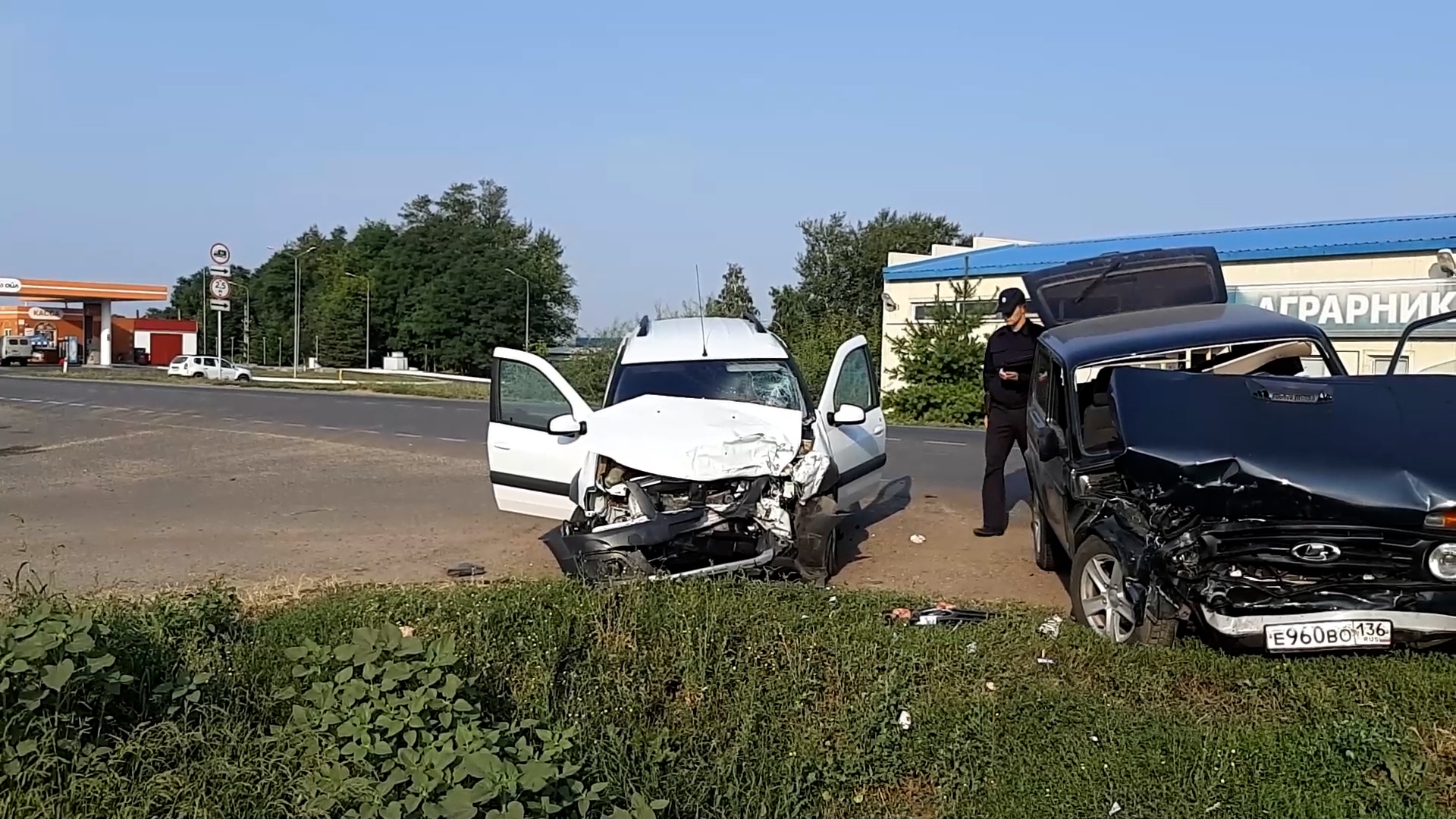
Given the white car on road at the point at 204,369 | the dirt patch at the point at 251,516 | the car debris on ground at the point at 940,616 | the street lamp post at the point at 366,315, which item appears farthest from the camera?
the street lamp post at the point at 366,315

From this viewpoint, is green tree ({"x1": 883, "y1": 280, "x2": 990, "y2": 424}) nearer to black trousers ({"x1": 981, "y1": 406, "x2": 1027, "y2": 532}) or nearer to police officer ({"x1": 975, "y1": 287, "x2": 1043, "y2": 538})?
black trousers ({"x1": 981, "y1": 406, "x2": 1027, "y2": 532})

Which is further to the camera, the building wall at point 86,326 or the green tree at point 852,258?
the building wall at point 86,326

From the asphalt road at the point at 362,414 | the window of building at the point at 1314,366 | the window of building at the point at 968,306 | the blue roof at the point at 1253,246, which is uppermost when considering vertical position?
the blue roof at the point at 1253,246

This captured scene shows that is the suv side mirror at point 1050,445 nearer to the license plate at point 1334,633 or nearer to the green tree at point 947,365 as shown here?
Answer: the license plate at point 1334,633

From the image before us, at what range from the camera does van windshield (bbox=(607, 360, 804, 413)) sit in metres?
9.43

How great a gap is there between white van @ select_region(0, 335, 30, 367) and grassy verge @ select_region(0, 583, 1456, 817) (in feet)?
283

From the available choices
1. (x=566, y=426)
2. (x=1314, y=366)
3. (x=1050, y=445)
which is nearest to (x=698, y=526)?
(x=566, y=426)

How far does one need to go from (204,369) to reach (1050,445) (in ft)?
204

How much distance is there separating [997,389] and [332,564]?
5.39 meters

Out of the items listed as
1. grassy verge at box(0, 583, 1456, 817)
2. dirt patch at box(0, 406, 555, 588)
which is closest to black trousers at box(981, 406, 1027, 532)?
grassy verge at box(0, 583, 1456, 817)

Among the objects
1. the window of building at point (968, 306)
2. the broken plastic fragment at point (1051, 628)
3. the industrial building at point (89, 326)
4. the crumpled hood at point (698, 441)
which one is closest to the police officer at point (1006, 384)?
the crumpled hood at point (698, 441)

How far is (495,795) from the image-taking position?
3.84 m

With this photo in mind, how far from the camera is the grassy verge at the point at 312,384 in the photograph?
47.4m

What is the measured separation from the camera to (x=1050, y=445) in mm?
7660
